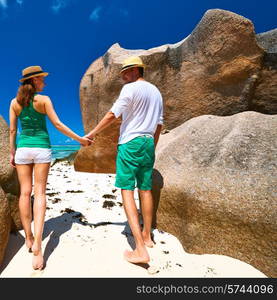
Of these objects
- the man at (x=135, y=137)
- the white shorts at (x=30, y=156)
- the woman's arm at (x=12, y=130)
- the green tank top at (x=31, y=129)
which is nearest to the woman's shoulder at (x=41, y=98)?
the green tank top at (x=31, y=129)

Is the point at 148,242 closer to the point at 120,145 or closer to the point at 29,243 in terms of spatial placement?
the point at 120,145

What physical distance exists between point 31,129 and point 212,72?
194 inches

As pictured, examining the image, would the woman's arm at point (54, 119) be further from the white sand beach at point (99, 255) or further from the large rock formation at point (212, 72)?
the large rock formation at point (212, 72)

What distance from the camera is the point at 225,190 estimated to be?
3.30m

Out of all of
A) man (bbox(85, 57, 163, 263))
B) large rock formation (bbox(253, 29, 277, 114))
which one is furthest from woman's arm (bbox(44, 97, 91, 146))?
large rock formation (bbox(253, 29, 277, 114))

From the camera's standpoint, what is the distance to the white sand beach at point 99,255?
293cm

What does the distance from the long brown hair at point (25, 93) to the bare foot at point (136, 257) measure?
8.50ft

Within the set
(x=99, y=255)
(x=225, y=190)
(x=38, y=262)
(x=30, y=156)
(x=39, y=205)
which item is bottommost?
(x=99, y=255)

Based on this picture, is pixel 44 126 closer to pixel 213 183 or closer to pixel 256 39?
pixel 213 183

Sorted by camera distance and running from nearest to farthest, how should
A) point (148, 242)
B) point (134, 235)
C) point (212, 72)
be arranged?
point (134, 235) < point (148, 242) < point (212, 72)

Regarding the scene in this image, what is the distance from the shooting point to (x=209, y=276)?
2.88 meters

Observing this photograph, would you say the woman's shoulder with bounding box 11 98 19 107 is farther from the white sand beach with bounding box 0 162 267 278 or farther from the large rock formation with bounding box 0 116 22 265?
the white sand beach with bounding box 0 162 267 278

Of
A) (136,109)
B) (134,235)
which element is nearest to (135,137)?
(136,109)

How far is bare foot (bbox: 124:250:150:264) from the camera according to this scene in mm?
2996
